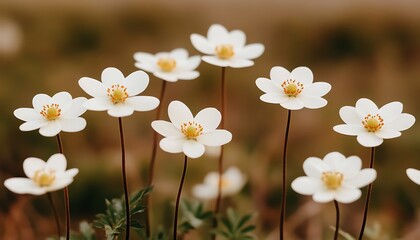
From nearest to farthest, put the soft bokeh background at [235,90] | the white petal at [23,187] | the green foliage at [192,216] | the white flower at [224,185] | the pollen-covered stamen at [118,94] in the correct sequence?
1. the white petal at [23,187]
2. the pollen-covered stamen at [118,94]
3. the green foliage at [192,216]
4. the white flower at [224,185]
5. the soft bokeh background at [235,90]

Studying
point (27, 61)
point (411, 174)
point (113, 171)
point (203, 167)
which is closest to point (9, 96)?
point (27, 61)

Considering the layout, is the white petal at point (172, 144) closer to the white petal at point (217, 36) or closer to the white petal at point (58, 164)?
the white petal at point (58, 164)

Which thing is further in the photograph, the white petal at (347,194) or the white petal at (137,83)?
the white petal at (137,83)

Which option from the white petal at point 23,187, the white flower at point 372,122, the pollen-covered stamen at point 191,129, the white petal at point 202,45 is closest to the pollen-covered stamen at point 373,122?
the white flower at point 372,122

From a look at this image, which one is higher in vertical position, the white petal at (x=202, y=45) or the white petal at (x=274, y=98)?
the white petal at (x=202, y=45)

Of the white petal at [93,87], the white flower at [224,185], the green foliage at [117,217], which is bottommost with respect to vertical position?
the white flower at [224,185]

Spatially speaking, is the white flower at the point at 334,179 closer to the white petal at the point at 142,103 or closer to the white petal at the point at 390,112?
the white petal at the point at 390,112

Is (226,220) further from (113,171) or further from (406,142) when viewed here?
(406,142)

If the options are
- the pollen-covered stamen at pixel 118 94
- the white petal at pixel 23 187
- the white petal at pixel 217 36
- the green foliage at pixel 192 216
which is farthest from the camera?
the white petal at pixel 217 36

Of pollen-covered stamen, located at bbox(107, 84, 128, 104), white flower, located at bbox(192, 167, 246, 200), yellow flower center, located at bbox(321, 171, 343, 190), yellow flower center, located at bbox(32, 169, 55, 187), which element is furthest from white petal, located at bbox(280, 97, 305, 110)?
white flower, located at bbox(192, 167, 246, 200)
